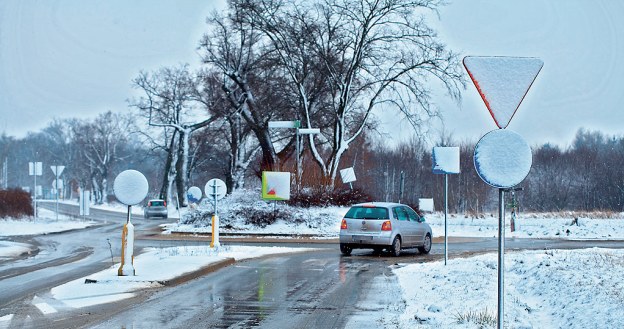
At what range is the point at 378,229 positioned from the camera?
72.0 feet

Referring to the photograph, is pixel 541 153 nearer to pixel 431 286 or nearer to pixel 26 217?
pixel 26 217

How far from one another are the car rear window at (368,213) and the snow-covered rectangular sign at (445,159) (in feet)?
19.0

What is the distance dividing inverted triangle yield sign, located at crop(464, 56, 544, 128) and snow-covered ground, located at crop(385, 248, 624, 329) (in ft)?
8.99

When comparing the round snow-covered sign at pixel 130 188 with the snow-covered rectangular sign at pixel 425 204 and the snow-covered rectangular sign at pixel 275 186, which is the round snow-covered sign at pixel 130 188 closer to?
the snow-covered rectangular sign at pixel 275 186

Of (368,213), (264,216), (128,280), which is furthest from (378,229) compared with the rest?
(264,216)

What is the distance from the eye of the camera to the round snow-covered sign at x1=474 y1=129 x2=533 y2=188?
6859 millimetres

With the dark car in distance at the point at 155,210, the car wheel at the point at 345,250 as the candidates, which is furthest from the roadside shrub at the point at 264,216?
the dark car in distance at the point at 155,210

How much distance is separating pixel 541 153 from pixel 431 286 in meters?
75.9

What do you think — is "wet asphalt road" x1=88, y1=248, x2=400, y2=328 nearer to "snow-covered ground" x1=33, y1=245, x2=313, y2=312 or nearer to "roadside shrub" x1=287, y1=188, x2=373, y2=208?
"snow-covered ground" x1=33, y1=245, x2=313, y2=312

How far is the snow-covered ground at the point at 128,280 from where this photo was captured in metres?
11.8

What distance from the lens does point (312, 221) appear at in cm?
3494

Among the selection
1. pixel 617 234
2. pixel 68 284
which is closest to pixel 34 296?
pixel 68 284

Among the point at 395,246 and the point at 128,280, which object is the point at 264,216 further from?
the point at 128,280

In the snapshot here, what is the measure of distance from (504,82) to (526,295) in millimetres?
5262
